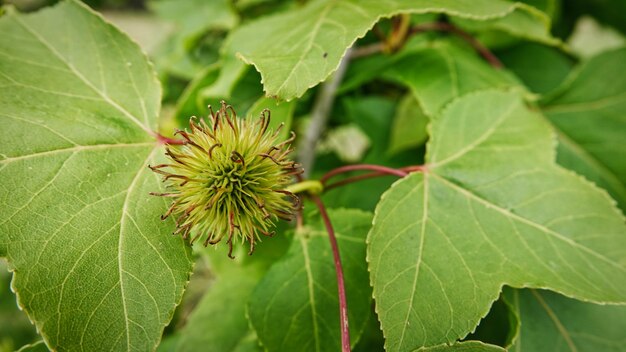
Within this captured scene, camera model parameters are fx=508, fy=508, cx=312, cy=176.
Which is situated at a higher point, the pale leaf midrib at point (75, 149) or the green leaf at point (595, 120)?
the pale leaf midrib at point (75, 149)

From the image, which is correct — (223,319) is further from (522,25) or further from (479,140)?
(522,25)

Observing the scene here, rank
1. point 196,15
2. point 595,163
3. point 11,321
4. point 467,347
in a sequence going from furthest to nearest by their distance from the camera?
point 11,321
point 196,15
point 595,163
point 467,347

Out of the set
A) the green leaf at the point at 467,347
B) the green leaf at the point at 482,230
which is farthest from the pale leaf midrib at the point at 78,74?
the green leaf at the point at 467,347

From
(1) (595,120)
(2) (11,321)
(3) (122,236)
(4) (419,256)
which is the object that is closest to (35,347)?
(3) (122,236)

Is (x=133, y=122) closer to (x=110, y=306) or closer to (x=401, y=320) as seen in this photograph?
(x=110, y=306)

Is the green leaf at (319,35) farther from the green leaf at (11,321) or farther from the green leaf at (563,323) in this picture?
the green leaf at (11,321)

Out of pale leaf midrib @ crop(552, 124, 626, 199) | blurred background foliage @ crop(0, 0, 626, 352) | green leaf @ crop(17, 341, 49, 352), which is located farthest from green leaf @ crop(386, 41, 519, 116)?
green leaf @ crop(17, 341, 49, 352)

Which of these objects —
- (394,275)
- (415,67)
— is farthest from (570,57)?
(394,275)
